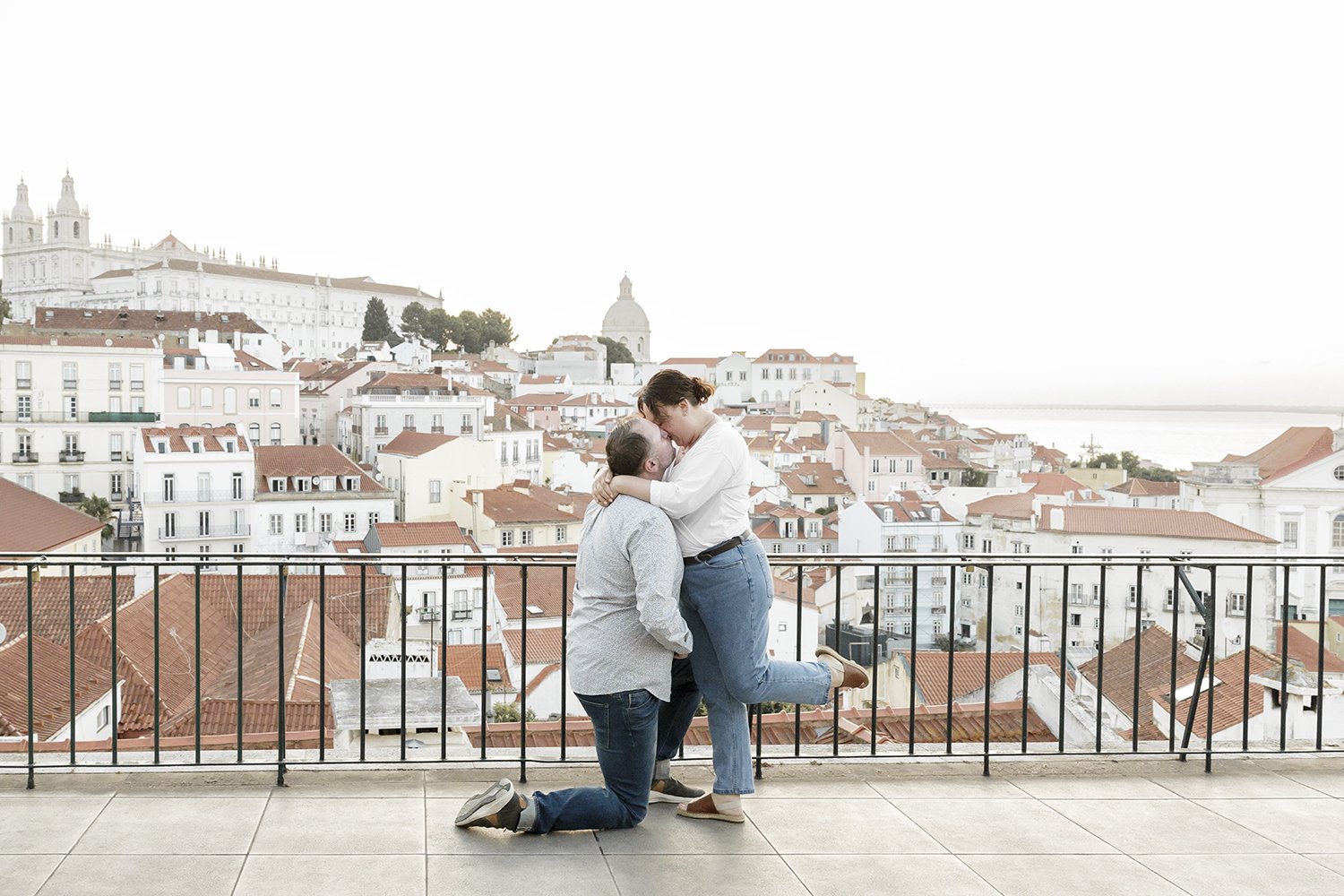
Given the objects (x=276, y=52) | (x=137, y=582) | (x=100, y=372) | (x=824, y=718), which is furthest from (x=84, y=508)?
(x=824, y=718)

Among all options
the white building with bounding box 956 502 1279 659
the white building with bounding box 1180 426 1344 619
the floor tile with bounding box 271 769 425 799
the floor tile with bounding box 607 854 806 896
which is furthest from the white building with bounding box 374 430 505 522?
the floor tile with bounding box 607 854 806 896

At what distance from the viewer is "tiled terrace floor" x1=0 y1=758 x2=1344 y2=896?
3354 millimetres

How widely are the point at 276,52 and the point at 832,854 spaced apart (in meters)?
26.1

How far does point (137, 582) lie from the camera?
2791 centimetres

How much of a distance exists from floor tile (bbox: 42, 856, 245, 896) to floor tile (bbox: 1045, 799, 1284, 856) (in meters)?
2.82

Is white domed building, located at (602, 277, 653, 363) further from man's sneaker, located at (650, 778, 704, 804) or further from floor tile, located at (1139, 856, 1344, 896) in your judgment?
floor tile, located at (1139, 856, 1344, 896)

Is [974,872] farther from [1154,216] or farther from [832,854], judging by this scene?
[1154,216]

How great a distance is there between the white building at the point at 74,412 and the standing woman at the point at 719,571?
54.4 meters

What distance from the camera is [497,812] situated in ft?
11.9

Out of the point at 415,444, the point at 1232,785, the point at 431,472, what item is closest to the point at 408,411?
the point at 415,444

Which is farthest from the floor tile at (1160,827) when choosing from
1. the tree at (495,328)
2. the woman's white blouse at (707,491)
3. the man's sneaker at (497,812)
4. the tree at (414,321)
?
the tree at (495,328)

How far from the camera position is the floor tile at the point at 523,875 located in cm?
328

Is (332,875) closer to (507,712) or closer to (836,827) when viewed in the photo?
(836,827)

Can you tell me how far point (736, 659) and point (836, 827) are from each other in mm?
713
